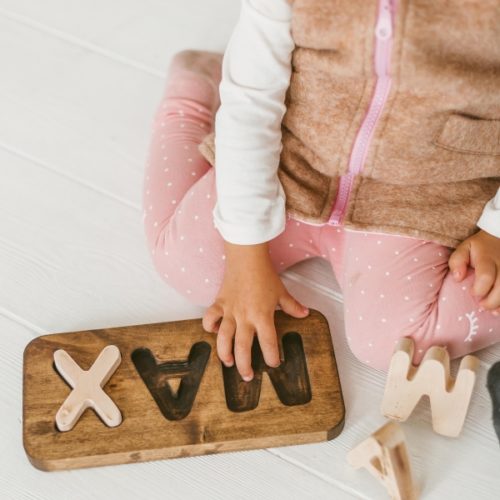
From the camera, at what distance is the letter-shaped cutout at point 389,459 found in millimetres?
Answer: 751


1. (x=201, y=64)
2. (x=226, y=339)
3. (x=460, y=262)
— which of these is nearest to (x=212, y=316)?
(x=226, y=339)

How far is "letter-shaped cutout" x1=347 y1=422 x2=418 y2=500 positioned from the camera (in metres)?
0.75

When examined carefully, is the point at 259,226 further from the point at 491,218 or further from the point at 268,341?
the point at 491,218

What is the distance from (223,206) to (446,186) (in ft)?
0.73

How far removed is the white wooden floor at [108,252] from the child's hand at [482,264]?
3.9 inches

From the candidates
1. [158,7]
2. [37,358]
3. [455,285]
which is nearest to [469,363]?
[455,285]

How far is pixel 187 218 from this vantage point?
93 cm

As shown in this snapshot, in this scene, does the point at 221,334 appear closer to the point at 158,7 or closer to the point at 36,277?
the point at 36,277

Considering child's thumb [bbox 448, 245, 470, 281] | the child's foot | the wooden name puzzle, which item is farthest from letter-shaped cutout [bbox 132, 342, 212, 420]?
the child's foot

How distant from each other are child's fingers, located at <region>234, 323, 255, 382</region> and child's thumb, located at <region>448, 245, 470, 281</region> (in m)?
0.21

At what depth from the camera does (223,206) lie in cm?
85

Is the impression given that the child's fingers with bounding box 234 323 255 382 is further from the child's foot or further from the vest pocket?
the child's foot

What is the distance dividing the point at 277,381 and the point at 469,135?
0.30 meters

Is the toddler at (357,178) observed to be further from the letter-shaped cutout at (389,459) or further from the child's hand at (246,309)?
the letter-shaped cutout at (389,459)
